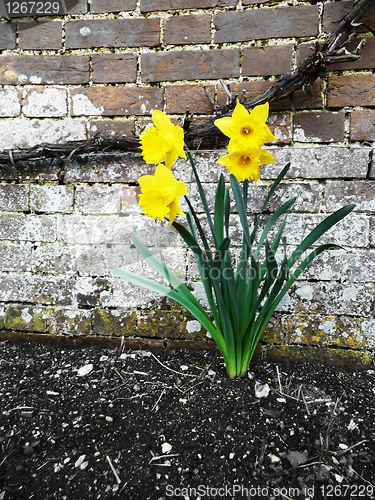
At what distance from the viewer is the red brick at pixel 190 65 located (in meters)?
1.17

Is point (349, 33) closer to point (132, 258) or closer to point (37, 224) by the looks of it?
point (132, 258)

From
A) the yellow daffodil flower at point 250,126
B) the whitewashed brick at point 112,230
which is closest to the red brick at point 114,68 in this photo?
the whitewashed brick at point 112,230

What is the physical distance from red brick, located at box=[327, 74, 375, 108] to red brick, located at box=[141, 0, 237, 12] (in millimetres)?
461

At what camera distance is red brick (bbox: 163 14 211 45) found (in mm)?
1160

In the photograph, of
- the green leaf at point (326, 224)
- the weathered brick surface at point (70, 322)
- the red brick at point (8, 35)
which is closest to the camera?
the green leaf at point (326, 224)

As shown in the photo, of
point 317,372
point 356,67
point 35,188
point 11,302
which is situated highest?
point 356,67

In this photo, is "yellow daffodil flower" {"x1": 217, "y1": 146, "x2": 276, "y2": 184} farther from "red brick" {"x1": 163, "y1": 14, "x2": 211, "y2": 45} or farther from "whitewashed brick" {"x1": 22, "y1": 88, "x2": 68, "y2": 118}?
"whitewashed brick" {"x1": 22, "y1": 88, "x2": 68, "y2": 118}

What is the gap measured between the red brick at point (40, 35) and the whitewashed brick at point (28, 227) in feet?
2.13

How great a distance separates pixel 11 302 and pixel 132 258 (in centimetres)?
57

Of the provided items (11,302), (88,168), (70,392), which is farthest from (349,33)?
(11,302)

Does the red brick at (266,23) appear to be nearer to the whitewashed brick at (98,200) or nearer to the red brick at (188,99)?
the red brick at (188,99)

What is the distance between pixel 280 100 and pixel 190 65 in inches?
13.8

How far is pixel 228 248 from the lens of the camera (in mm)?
933

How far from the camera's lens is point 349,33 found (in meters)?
1.06
